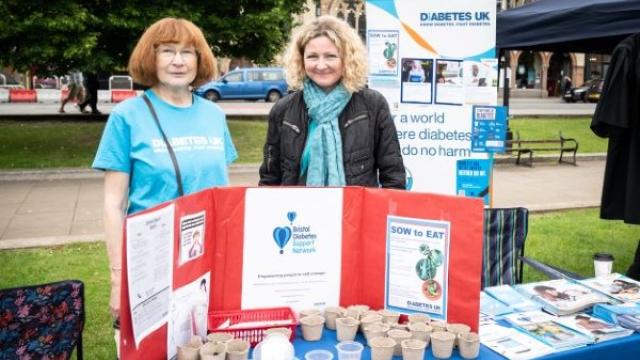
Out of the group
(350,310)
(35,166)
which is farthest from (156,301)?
(35,166)

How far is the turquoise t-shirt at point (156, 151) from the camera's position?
2354 mm

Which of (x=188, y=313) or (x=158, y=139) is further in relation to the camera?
(x=158, y=139)

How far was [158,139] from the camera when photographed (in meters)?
2.40

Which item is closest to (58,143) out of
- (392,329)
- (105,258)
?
(105,258)

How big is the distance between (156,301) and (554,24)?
14.7ft

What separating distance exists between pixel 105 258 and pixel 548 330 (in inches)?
170

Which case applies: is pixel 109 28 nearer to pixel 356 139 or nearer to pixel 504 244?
pixel 504 244

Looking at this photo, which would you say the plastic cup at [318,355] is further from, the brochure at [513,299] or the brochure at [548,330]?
the brochure at [513,299]

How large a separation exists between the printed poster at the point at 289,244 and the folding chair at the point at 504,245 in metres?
1.99

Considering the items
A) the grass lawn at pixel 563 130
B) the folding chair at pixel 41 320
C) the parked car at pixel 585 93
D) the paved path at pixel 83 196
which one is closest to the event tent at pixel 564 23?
the paved path at pixel 83 196

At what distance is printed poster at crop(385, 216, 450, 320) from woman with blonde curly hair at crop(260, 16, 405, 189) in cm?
83

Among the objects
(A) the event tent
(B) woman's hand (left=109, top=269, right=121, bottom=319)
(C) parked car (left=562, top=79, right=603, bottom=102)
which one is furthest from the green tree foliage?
(C) parked car (left=562, top=79, right=603, bottom=102)

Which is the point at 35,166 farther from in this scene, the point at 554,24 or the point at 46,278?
the point at 554,24

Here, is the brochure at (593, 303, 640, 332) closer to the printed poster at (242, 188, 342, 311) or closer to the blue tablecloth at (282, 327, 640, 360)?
the blue tablecloth at (282, 327, 640, 360)
